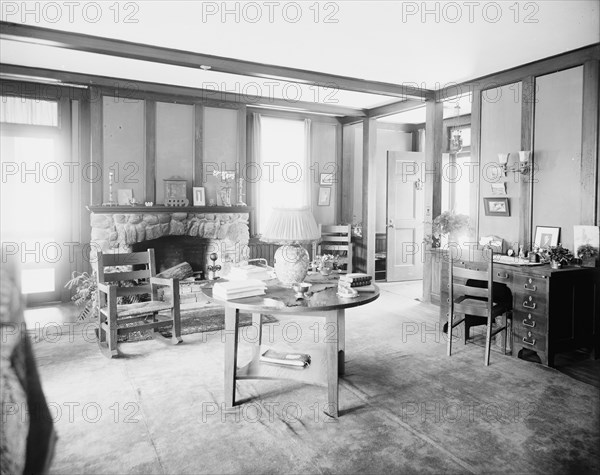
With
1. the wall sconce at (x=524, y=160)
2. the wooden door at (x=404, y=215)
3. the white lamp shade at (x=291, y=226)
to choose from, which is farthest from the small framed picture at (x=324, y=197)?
the white lamp shade at (x=291, y=226)

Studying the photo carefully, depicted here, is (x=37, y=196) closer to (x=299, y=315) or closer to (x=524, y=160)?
(x=299, y=315)

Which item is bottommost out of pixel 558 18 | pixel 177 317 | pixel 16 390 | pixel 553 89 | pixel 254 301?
pixel 177 317

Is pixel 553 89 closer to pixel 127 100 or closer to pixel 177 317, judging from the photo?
pixel 177 317

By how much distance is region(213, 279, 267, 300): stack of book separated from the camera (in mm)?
3023

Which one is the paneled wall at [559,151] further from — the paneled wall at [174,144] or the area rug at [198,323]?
the paneled wall at [174,144]

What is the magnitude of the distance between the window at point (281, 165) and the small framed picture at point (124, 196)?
2.00 m

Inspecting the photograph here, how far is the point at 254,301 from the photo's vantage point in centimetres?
298

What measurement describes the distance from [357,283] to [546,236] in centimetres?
268

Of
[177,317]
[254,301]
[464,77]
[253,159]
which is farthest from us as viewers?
[253,159]

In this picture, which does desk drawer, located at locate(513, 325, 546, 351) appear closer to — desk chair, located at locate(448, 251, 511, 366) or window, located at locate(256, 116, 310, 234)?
desk chair, located at locate(448, 251, 511, 366)

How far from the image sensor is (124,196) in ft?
20.4

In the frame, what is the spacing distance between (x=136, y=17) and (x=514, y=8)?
3.19 m

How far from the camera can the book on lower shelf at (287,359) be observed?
336 centimetres

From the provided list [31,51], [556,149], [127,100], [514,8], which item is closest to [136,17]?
[31,51]
